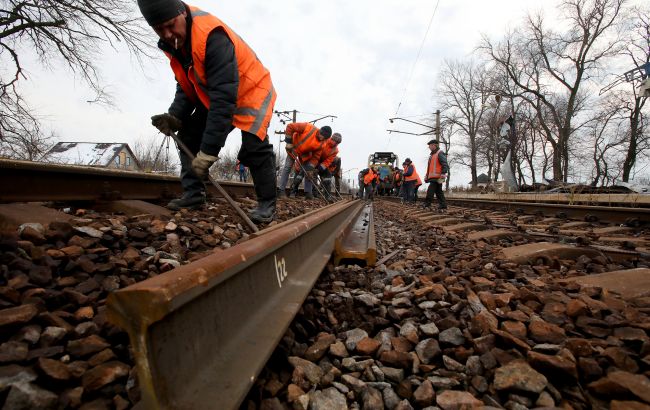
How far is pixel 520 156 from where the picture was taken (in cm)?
4106

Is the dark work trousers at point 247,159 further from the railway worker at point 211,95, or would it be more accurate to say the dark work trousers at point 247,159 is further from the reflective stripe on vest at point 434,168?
the reflective stripe on vest at point 434,168

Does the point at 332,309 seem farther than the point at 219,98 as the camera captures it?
No

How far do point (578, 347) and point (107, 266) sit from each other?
201 centimetres

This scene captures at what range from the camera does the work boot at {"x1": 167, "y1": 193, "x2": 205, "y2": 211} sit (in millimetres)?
3254

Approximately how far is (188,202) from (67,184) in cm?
96

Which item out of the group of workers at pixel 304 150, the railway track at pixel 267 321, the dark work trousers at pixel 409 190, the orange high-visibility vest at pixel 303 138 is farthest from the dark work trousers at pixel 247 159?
the dark work trousers at pixel 409 190

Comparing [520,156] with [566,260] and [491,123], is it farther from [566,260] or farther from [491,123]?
[566,260]

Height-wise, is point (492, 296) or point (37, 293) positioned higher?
point (37, 293)

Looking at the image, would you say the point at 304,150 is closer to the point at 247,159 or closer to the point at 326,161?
the point at 326,161

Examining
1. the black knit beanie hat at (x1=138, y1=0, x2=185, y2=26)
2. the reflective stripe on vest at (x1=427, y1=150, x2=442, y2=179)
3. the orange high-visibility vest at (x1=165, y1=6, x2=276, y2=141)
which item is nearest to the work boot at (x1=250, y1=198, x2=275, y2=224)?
the orange high-visibility vest at (x1=165, y1=6, x2=276, y2=141)

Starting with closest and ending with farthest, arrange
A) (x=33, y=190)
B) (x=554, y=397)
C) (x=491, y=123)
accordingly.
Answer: (x=554, y=397), (x=33, y=190), (x=491, y=123)

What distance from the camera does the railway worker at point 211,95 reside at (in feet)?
8.39

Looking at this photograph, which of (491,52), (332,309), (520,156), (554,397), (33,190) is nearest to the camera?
(554,397)

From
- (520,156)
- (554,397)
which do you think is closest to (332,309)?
(554,397)
